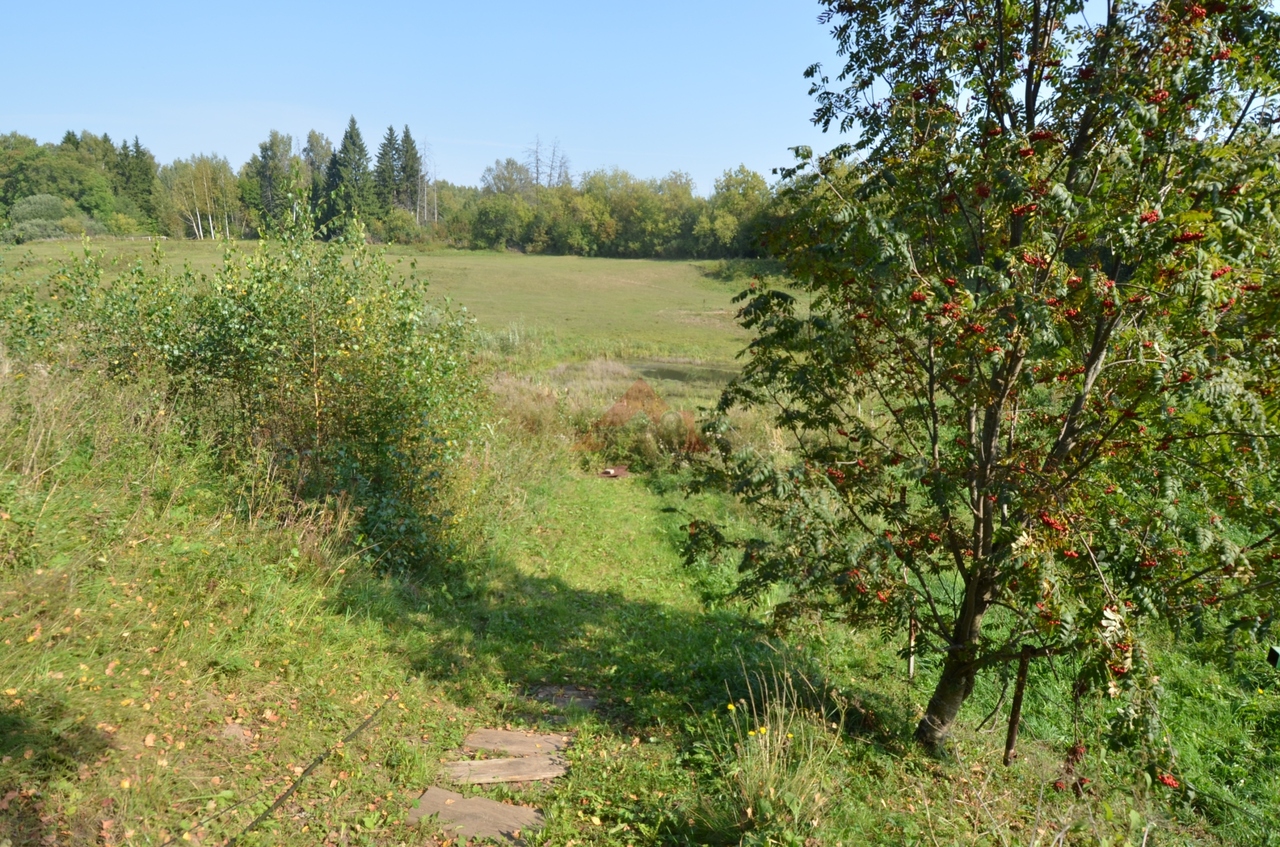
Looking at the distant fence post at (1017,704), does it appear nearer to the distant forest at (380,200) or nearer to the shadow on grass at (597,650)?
the shadow on grass at (597,650)

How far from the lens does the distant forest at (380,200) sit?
60750 millimetres

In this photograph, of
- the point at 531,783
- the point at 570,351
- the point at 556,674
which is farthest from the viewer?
the point at 570,351

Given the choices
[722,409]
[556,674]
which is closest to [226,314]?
[556,674]

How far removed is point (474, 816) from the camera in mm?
3777

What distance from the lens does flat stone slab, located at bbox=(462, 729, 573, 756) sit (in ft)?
15.1

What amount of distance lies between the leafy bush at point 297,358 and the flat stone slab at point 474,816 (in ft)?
11.3

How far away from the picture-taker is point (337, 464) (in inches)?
289

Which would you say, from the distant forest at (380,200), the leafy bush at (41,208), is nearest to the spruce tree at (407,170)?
the distant forest at (380,200)

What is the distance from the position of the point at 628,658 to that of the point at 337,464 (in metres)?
3.48

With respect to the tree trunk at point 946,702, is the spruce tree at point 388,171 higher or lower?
higher

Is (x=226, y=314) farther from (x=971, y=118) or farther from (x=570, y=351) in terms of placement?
(x=570, y=351)

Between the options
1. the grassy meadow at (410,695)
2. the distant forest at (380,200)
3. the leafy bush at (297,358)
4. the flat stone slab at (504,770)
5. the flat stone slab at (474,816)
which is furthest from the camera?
the distant forest at (380,200)

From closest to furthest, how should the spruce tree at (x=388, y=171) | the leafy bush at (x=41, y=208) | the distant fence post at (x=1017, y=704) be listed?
the distant fence post at (x=1017, y=704)
the leafy bush at (x=41, y=208)
the spruce tree at (x=388, y=171)

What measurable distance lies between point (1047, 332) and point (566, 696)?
4.23 meters
